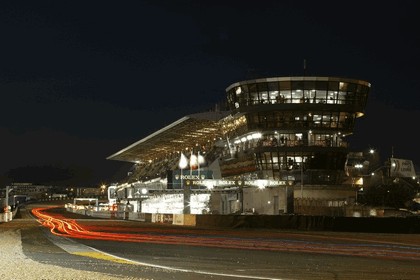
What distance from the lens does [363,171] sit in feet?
390

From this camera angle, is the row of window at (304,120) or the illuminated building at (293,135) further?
the row of window at (304,120)

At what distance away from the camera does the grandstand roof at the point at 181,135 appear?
105125 mm

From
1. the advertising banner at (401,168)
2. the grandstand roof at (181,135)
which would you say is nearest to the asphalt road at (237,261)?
the grandstand roof at (181,135)

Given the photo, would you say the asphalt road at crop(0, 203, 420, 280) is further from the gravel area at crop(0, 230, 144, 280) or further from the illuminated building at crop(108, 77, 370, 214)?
the illuminated building at crop(108, 77, 370, 214)

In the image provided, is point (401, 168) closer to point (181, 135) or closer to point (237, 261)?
point (181, 135)

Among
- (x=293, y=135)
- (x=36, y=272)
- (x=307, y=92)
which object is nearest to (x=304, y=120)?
(x=293, y=135)

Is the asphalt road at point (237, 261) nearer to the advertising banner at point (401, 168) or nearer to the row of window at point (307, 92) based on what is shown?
the row of window at point (307, 92)

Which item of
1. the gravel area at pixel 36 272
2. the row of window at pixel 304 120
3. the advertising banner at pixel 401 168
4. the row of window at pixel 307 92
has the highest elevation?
the row of window at pixel 307 92

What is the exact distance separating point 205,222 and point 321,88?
136 feet

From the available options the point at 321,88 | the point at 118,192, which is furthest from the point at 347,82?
the point at 118,192

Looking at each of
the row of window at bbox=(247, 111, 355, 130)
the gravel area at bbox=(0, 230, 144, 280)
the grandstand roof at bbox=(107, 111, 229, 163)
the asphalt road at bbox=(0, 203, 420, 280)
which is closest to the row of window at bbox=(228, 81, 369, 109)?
the row of window at bbox=(247, 111, 355, 130)

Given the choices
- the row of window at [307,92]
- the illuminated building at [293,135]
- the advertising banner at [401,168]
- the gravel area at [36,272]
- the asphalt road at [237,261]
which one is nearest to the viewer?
the gravel area at [36,272]

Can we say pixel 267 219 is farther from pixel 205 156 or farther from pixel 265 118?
pixel 205 156

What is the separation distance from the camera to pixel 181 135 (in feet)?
396
